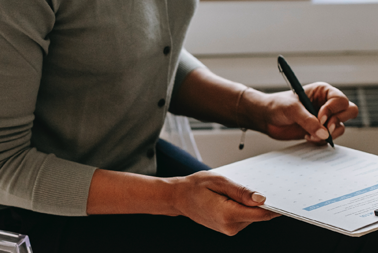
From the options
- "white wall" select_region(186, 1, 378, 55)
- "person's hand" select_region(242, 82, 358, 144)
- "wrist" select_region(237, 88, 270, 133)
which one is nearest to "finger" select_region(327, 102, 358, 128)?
"person's hand" select_region(242, 82, 358, 144)

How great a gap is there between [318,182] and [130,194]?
0.86 feet

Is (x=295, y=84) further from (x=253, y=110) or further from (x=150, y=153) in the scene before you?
(x=150, y=153)

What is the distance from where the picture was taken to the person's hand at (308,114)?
0.64m

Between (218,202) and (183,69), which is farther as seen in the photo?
(183,69)

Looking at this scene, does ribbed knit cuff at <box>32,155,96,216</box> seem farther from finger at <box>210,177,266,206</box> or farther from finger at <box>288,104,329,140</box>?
finger at <box>288,104,329,140</box>

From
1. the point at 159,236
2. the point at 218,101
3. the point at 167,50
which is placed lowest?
the point at 159,236

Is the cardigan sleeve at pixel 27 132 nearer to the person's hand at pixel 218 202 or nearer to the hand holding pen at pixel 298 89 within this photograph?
the person's hand at pixel 218 202

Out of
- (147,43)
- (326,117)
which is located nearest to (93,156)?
(147,43)

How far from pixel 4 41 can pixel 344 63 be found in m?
0.87

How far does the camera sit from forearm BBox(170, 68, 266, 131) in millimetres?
762

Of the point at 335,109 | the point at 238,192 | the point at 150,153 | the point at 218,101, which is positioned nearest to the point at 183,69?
the point at 218,101

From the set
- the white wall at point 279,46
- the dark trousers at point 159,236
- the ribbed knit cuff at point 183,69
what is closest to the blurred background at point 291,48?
the white wall at point 279,46

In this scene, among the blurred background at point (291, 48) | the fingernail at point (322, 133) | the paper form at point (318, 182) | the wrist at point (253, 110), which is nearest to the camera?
the paper form at point (318, 182)

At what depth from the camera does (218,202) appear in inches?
18.4
